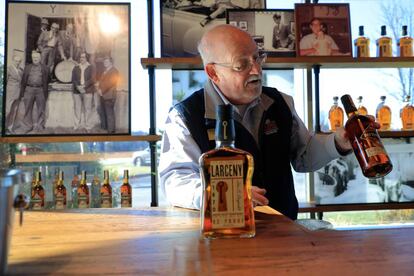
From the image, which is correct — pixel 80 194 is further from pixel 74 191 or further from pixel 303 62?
pixel 303 62

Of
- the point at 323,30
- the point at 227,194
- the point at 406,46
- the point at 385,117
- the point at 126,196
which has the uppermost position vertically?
the point at 323,30

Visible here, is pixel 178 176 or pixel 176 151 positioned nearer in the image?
pixel 178 176

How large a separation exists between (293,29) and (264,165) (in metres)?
1.27

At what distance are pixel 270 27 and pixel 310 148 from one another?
3.76 feet

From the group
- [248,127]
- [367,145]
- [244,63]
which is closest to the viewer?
[367,145]

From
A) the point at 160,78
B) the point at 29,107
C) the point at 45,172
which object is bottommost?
the point at 45,172

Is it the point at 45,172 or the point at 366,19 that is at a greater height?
the point at 366,19

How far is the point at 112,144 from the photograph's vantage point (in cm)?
240

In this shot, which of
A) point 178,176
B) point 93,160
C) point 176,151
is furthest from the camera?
point 93,160

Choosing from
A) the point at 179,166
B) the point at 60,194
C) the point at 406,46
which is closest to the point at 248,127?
the point at 179,166

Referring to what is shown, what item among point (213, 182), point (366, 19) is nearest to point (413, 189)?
point (366, 19)

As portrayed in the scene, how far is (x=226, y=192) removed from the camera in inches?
25.4

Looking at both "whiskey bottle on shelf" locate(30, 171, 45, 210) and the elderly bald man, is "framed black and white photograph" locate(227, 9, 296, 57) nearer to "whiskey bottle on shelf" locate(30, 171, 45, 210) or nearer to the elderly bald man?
the elderly bald man

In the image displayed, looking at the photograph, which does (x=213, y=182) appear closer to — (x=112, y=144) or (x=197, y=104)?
(x=197, y=104)
